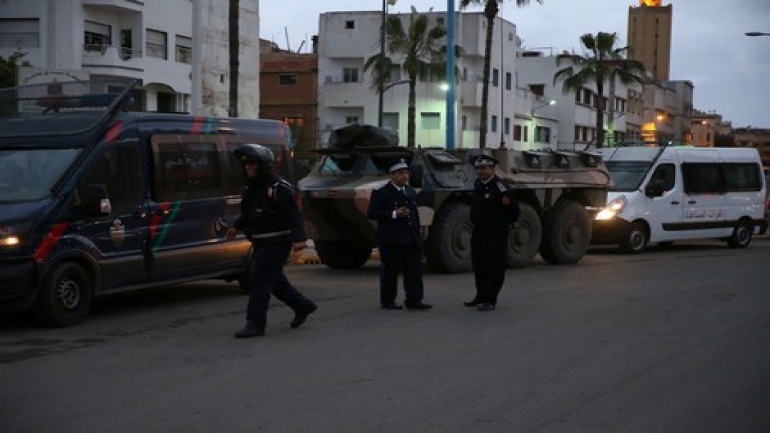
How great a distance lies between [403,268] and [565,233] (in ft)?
21.9

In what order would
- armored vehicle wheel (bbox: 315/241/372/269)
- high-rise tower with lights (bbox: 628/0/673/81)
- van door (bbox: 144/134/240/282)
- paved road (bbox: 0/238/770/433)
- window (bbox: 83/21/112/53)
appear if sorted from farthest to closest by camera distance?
high-rise tower with lights (bbox: 628/0/673/81) → window (bbox: 83/21/112/53) → armored vehicle wheel (bbox: 315/241/372/269) → van door (bbox: 144/134/240/282) → paved road (bbox: 0/238/770/433)

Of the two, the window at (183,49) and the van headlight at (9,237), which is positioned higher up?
the window at (183,49)

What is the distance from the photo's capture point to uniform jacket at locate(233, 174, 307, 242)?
28.4ft

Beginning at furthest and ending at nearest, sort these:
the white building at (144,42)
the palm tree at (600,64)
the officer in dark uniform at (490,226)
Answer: the palm tree at (600,64) → the white building at (144,42) → the officer in dark uniform at (490,226)

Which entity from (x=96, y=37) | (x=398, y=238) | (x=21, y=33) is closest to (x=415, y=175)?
(x=398, y=238)

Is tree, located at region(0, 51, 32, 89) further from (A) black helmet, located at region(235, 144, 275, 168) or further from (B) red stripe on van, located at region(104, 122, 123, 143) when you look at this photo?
(A) black helmet, located at region(235, 144, 275, 168)

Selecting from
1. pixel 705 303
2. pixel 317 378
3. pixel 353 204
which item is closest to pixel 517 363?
pixel 317 378

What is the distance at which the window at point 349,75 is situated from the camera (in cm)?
5625

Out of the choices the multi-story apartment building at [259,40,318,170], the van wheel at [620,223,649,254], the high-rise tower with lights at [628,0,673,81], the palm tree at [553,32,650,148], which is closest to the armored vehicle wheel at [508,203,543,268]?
the van wheel at [620,223,649,254]

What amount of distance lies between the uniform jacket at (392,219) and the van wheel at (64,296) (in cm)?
312

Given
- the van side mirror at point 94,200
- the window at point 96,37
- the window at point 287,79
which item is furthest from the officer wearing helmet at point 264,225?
the window at point 287,79

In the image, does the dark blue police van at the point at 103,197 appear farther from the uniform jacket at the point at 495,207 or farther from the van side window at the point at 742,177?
the van side window at the point at 742,177

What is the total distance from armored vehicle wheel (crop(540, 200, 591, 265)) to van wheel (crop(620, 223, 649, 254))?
7.24 feet

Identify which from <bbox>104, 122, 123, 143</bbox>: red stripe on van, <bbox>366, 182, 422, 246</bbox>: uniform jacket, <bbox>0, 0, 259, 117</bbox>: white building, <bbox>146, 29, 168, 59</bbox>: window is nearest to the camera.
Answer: <bbox>104, 122, 123, 143</bbox>: red stripe on van
